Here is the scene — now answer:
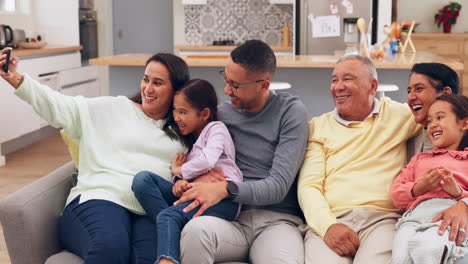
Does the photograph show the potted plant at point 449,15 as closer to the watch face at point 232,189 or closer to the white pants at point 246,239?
the white pants at point 246,239

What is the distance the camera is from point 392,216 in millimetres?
2113

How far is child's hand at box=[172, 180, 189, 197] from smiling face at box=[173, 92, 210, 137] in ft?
0.78

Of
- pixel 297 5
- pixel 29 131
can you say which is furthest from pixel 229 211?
pixel 297 5

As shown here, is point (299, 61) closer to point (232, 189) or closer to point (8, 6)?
point (232, 189)

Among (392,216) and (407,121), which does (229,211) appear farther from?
(407,121)

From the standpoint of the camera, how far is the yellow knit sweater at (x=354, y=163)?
2146 mm

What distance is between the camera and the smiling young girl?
1.95m

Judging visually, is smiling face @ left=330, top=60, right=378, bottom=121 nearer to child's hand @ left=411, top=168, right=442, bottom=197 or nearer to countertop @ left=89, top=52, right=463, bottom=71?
child's hand @ left=411, top=168, right=442, bottom=197

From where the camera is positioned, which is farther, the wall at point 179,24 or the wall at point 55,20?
the wall at point 179,24

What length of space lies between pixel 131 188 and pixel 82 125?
0.31 meters

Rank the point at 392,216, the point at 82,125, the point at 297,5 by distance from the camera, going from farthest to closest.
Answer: the point at 297,5 < the point at 82,125 < the point at 392,216

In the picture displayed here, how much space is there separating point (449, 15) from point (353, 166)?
6.76 metres

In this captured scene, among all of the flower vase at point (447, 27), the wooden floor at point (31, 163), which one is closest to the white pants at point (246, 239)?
the wooden floor at point (31, 163)

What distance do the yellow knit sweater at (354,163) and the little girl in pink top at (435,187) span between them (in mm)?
101
